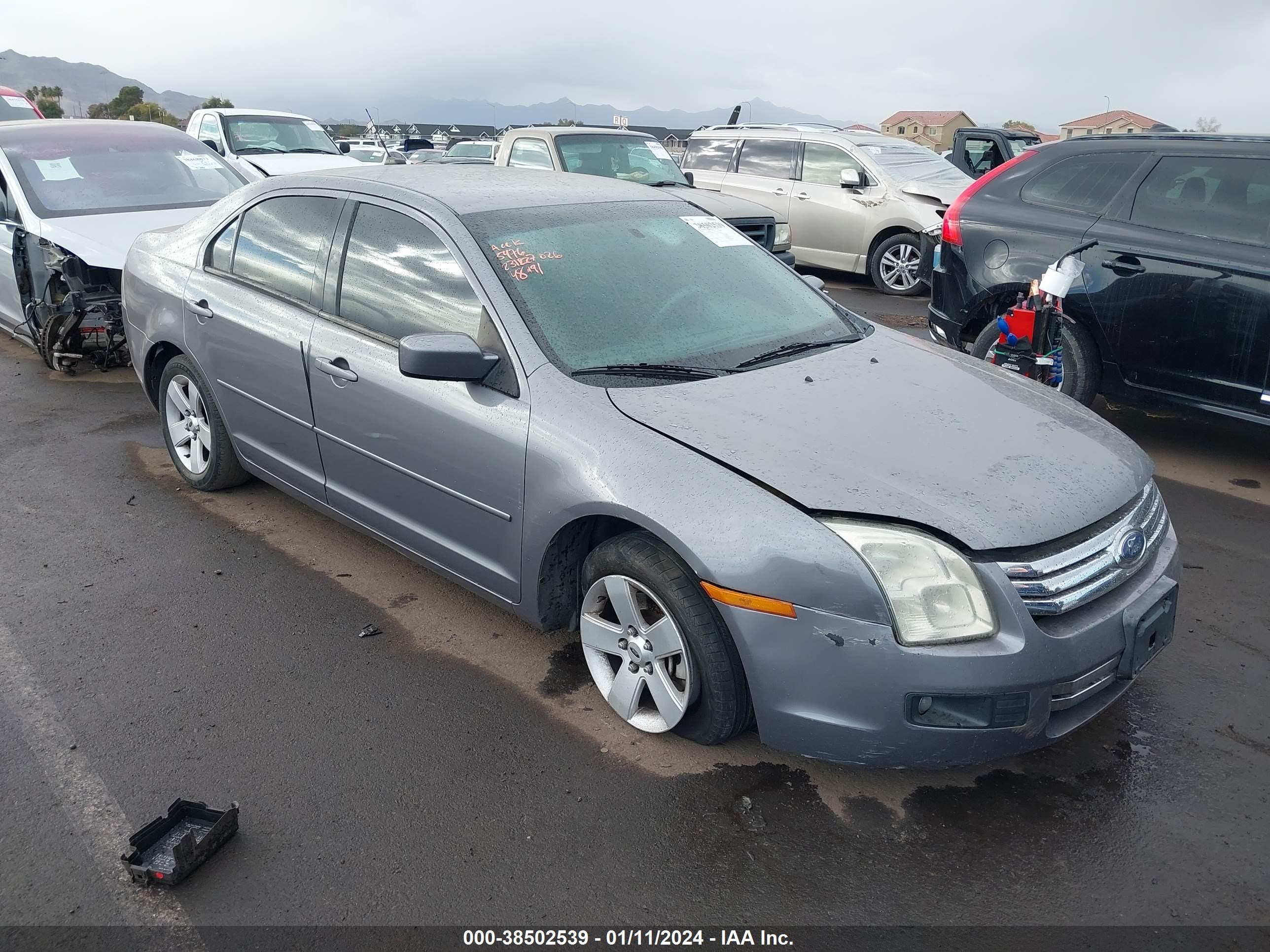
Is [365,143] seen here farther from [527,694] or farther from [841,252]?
[527,694]

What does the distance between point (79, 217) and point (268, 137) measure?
7.52m

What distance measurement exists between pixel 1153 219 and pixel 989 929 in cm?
448

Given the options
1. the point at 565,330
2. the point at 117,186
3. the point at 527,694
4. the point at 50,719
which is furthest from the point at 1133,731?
the point at 117,186

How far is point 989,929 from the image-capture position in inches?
98.6

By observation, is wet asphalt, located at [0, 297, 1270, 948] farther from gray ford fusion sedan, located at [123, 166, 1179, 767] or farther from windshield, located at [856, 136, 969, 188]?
windshield, located at [856, 136, 969, 188]

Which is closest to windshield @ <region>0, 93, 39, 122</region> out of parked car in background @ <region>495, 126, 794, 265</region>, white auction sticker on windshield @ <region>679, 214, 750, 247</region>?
parked car in background @ <region>495, 126, 794, 265</region>

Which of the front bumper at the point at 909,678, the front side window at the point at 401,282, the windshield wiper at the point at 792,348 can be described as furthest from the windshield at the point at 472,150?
the front bumper at the point at 909,678

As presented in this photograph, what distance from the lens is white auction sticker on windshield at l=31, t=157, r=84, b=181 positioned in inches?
294

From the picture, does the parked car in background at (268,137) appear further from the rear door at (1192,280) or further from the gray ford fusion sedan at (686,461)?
the rear door at (1192,280)

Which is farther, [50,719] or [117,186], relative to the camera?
[117,186]

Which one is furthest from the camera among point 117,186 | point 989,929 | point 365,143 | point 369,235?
point 365,143

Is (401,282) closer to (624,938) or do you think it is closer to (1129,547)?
(624,938)

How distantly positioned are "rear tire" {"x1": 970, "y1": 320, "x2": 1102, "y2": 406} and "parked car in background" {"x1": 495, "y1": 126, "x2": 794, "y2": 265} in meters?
4.23

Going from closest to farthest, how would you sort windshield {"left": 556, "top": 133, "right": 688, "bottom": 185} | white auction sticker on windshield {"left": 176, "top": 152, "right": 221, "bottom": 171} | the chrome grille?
1. the chrome grille
2. white auction sticker on windshield {"left": 176, "top": 152, "right": 221, "bottom": 171}
3. windshield {"left": 556, "top": 133, "right": 688, "bottom": 185}
